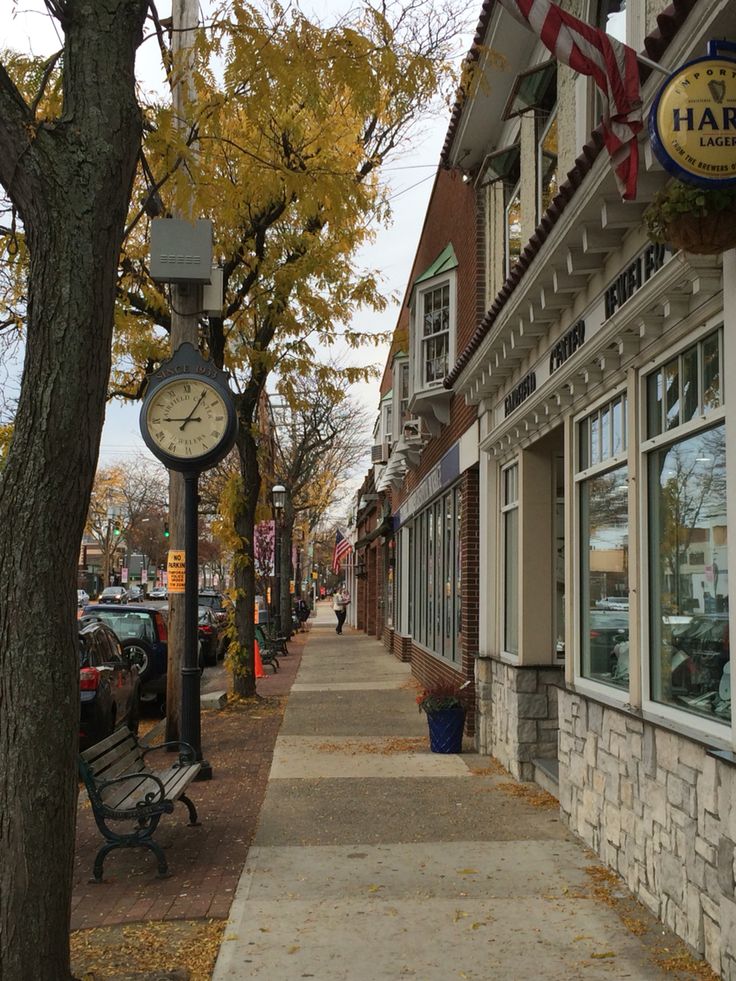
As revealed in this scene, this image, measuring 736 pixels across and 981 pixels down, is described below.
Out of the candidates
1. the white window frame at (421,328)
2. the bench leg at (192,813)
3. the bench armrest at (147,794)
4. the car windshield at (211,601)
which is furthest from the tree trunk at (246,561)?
the car windshield at (211,601)

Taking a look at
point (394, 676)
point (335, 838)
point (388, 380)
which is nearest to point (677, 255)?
point (335, 838)

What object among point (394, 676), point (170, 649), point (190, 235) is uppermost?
point (190, 235)

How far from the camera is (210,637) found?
909 inches

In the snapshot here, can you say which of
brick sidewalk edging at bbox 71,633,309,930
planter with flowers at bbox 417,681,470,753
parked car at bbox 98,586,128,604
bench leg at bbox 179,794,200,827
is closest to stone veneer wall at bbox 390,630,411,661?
planter with flowers at bbox 417,681,470,753

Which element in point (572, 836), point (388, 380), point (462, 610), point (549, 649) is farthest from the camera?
point (388, 380)

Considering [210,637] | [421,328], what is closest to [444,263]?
[421,328]

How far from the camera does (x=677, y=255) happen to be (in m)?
4.76

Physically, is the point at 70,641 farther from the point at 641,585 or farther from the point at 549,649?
the point at 549,649

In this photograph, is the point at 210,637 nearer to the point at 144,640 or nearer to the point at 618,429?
the point at 144,640

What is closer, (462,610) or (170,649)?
(170,649)

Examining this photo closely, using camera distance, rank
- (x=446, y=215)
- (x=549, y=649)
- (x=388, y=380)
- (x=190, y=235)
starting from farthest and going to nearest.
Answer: (x=388, y=380)
(x=446, y=215)
(x=190, y=235)
(x=549, y=649)

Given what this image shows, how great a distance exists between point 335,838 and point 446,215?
380 inches

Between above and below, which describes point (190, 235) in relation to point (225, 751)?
above

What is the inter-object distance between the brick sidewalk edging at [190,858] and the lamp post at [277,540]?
15.3 m
